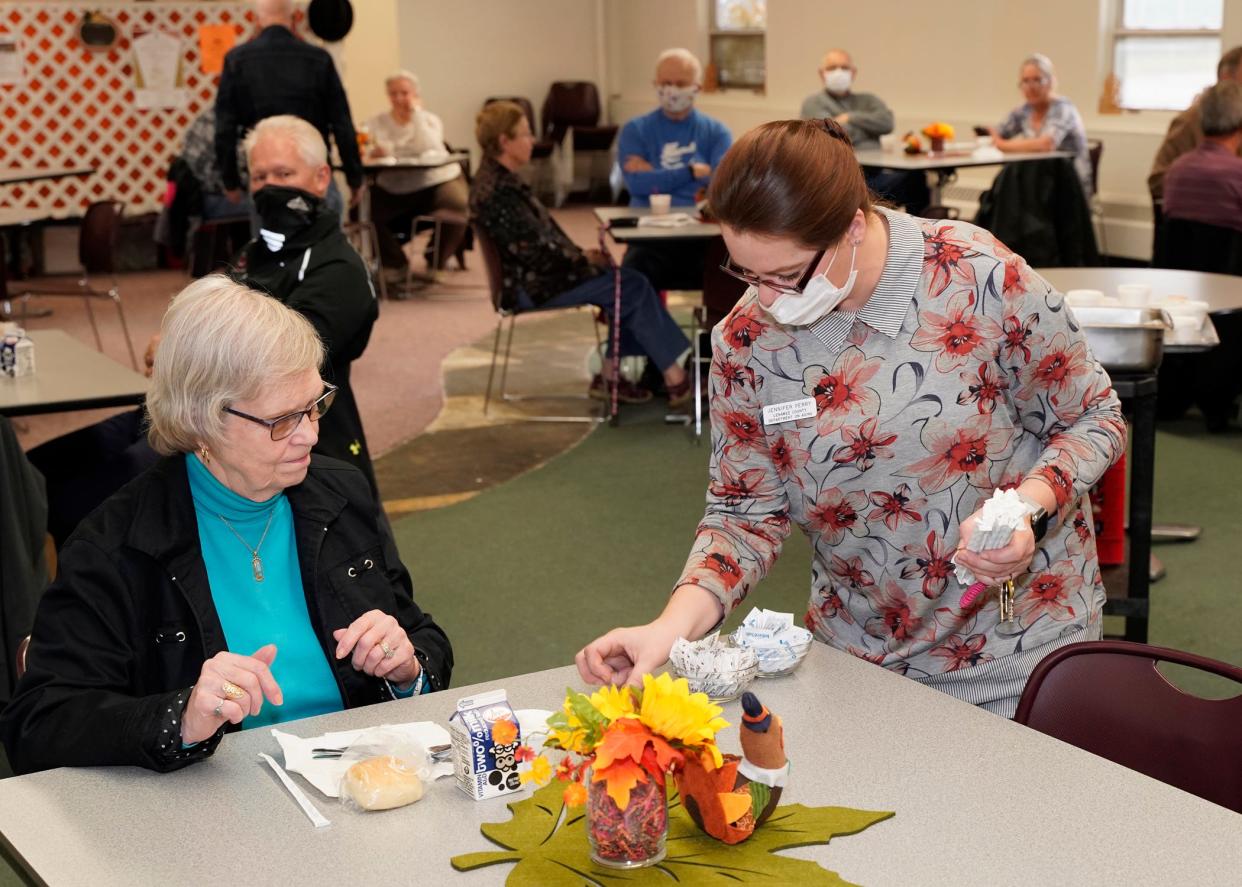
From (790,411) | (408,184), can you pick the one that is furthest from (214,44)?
(790,411)

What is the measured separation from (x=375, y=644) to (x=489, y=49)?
12.3 metres

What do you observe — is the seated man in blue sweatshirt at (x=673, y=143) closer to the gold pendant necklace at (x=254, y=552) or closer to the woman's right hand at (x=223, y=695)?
the gold pendant necklace at (x=254, y=552)

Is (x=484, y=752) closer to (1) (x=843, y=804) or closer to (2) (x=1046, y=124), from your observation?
(1) (x=843, y=804)

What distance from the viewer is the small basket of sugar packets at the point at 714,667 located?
5.68ft

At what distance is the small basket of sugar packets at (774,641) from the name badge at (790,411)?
A: 26 centimetres

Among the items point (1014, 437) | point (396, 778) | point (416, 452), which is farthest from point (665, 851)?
point (416, 452)

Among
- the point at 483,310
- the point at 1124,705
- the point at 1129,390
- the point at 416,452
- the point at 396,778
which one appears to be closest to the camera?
the point at 396,778

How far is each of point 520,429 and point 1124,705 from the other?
4.25 meters

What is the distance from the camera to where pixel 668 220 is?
18.9ft

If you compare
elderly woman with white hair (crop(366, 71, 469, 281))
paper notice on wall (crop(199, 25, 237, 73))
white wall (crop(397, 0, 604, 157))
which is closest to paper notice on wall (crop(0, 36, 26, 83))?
paper notice on wall (crop(199, 25, 237, 73))

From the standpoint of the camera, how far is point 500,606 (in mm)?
3988

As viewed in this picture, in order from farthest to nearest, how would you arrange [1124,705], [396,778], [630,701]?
[1124,705] → [396,778] → [630,701]

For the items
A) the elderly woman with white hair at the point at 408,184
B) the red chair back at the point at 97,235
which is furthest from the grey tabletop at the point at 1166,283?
the elderly woman with white hair at the point at 408,184

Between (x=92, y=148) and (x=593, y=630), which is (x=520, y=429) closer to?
(x=593, y=630)
